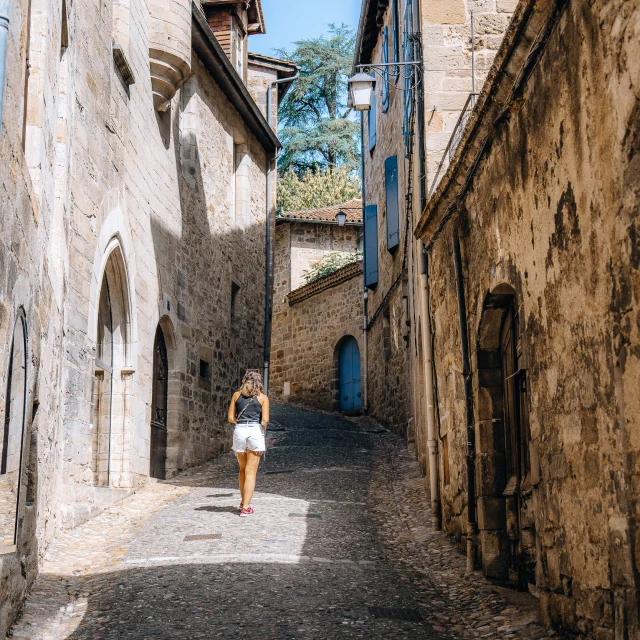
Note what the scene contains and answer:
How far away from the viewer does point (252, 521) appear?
7969 mm

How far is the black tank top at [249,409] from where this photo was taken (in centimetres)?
866

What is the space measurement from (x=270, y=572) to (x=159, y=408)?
628cm

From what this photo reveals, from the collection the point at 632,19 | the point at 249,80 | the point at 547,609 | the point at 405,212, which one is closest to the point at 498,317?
the point at 547,609

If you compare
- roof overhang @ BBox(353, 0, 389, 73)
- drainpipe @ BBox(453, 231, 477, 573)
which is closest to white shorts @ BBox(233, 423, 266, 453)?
drainpipe @ BBox(453, 231, 477, 573)

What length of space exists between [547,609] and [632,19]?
2.82 meters

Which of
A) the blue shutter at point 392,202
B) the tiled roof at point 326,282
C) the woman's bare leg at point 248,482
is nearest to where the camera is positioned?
the woman's bare leg at point 248,482

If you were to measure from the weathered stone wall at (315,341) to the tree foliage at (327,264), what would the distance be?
1.20 meters

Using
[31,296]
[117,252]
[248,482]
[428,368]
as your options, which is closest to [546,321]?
[31,296]

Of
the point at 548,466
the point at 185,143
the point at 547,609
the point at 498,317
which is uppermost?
the point at 185,143

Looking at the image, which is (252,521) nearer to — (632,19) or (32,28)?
(32,28)

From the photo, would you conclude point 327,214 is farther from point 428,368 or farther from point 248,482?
point 248,482

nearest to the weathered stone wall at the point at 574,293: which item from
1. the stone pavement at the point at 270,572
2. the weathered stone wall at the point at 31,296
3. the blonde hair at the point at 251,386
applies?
the stone pavement at the point at 270,572

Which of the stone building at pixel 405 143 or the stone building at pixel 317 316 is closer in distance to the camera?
the stone building at pixel 405 143

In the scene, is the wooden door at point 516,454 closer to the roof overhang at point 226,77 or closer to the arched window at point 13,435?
the arched window at point 13,435
